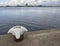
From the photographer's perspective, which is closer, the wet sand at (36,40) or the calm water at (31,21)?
the wet sand at (36,40)

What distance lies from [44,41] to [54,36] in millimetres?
225

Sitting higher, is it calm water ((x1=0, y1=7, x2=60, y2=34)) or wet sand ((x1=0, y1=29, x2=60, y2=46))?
wet sand ((x1=0, y1=29, x2=60, y2=46))

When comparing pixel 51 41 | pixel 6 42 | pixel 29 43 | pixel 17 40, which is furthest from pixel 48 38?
pixel 6 42

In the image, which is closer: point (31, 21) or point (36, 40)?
point (36, 40)

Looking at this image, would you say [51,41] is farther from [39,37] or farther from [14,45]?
[14,45]

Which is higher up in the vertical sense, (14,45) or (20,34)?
(20,34)

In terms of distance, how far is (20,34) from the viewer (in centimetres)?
260

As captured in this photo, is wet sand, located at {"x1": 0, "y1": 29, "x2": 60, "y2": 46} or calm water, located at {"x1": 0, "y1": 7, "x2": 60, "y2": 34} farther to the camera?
calm water, located at {"x1": 0, "y1": 7, "x2": 60, "y2": 34}

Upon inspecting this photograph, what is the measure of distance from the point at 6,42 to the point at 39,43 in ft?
1.67

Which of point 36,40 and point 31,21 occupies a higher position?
point 36,40

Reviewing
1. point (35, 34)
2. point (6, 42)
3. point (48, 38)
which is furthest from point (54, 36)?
point (6, 42)

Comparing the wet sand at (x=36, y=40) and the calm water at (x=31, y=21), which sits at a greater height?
the wet sand at (x=36, y=40)

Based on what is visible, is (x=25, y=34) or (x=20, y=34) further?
(x=25, y=34)

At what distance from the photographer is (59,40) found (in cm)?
267
